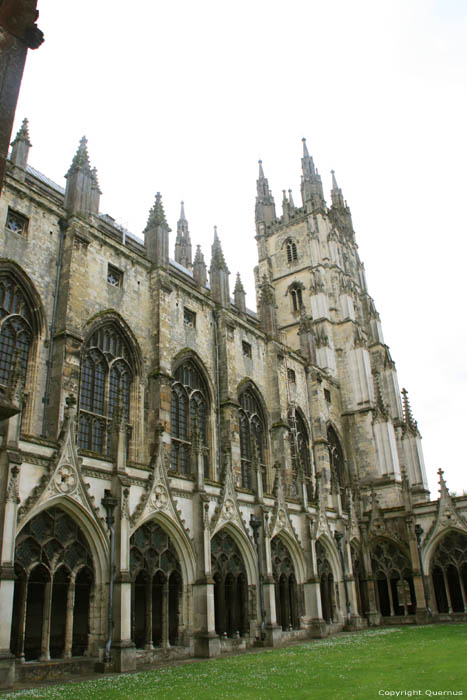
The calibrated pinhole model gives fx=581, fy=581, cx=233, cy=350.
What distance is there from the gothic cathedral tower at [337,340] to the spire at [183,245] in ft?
22.9

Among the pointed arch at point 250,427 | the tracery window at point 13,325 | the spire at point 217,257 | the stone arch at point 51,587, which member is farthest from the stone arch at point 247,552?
the spire at point 217,257

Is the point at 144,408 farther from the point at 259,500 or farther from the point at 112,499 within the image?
the point at 112,499

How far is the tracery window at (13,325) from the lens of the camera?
2041 centimetres

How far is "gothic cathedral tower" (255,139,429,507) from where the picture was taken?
1623 inches

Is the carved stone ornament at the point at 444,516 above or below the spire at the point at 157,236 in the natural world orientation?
below

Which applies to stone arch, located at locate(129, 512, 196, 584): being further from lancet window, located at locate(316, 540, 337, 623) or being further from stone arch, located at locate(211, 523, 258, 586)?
lancet window, located at locate(316, 540, 337, 623)

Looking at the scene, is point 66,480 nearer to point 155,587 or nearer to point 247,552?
point 155,587

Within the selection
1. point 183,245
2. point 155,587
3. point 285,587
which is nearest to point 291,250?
point 183,245

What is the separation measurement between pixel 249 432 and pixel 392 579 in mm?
10596

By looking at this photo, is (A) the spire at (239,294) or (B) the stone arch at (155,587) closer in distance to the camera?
(B) the stone arch at (155,587)

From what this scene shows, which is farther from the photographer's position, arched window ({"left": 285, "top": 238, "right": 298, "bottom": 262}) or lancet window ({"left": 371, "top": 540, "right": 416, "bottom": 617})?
arched window ({"left": 285, "top": 238, "right": 298, "bottom": 262})

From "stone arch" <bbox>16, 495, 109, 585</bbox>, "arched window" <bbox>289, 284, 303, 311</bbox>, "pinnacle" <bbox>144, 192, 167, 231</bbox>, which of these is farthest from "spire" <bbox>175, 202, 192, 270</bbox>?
"stone arch" <bbox>16, 495, 109, 585</bbox>

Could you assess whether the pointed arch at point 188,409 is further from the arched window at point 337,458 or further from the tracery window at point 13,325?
the arched window at point 337,458

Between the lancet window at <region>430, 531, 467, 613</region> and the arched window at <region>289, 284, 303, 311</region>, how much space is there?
26.6 meters
